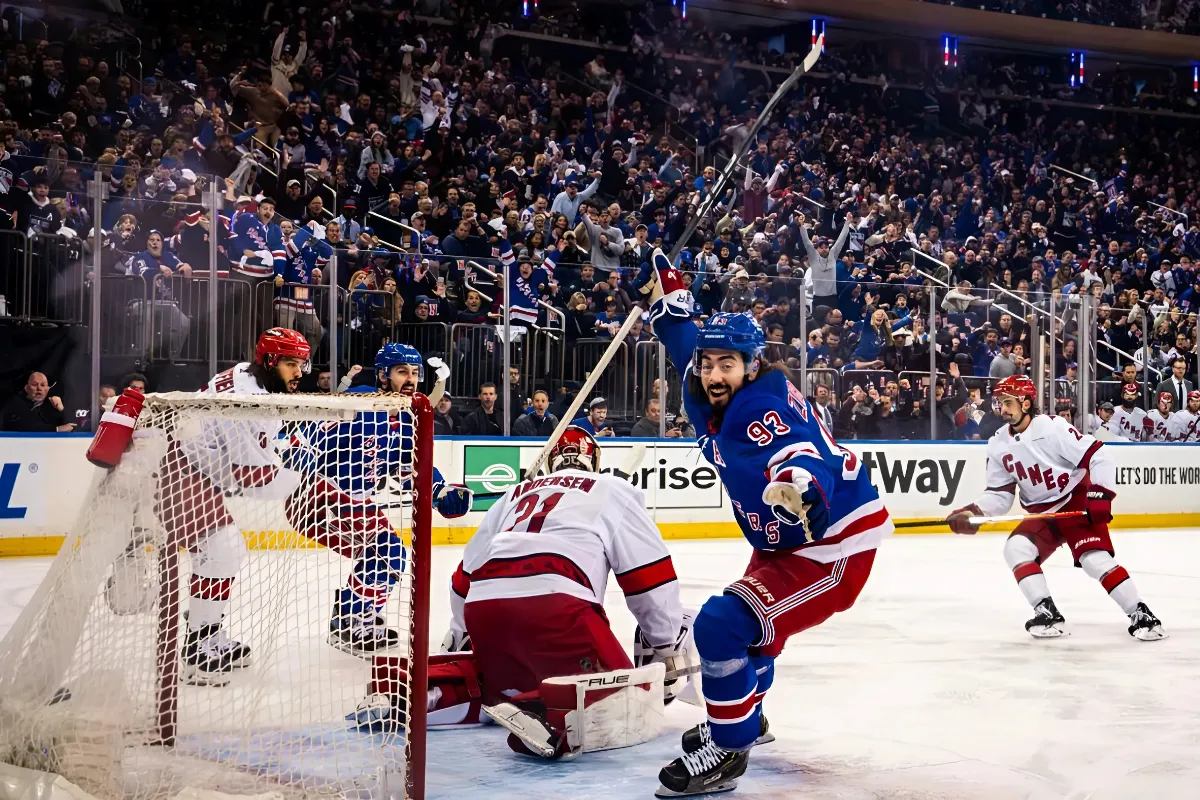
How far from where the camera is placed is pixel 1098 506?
5633mm

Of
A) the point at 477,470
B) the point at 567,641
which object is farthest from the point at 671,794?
the point at 477,470

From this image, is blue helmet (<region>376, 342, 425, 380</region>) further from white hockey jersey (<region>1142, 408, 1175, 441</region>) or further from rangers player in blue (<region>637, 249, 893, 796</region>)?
white hockey jersey (<region>1142, 408, 1175, 441</region>)

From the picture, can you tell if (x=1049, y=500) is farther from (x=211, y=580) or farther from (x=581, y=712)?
(x=211, y=580)

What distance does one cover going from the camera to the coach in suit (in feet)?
37.4

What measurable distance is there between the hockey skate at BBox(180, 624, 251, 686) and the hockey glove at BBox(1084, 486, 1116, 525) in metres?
3.89

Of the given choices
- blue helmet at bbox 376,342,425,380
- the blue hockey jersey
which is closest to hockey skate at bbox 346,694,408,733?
the blue hockey jersey

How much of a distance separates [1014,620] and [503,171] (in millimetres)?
8159

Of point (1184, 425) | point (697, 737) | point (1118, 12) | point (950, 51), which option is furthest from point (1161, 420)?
point (1118, 12)

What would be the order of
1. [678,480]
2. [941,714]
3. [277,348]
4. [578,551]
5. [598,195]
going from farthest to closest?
[598,195], [678,480], [277,348], [941,714], [578,551]

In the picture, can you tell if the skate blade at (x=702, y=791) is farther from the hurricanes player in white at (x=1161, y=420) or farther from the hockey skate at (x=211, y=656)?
the hurricanes player in white at (x=1161, y=420)

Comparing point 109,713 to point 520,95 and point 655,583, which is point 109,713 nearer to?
point 655,583

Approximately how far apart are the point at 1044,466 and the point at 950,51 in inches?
601

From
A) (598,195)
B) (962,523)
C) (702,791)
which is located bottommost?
(702,791)

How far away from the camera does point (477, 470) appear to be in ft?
30.8
